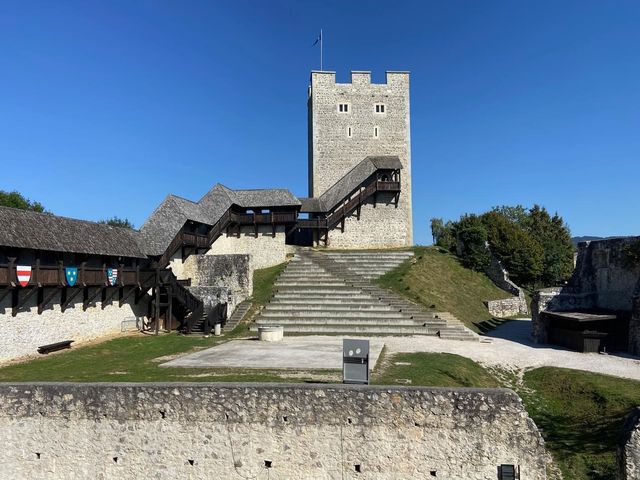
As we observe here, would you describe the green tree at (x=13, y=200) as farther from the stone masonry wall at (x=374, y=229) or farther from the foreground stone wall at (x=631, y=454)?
the foreground stone wall at (x=631, y=454)

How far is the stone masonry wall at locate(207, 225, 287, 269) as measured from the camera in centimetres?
3456

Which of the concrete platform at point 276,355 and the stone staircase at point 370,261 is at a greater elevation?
the stone staircase at point 370,261

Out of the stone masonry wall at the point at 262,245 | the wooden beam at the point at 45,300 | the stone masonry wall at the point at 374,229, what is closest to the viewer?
the wooden beam at the point at 45,300

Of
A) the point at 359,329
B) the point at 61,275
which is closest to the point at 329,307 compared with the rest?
the point at 359,329

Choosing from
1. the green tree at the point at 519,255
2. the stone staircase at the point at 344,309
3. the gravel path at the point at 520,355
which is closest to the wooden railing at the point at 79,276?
the stone staircase at the point at 344,309

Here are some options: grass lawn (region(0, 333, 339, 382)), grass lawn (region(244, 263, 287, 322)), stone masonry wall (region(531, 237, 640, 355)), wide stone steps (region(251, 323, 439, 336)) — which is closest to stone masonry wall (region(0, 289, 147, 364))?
grass lawn (region(0, 333, 339, 382))

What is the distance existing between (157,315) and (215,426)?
15.0m

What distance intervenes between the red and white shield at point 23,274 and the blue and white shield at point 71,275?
6.00ft

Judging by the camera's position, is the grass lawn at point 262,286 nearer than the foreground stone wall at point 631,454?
No

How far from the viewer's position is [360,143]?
4100cm

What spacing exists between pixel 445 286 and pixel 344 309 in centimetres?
943

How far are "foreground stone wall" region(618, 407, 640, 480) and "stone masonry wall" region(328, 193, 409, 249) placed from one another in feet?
97.5

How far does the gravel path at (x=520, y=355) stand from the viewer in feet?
49.0

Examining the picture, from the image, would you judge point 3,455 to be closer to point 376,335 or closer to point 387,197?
point 376,335
